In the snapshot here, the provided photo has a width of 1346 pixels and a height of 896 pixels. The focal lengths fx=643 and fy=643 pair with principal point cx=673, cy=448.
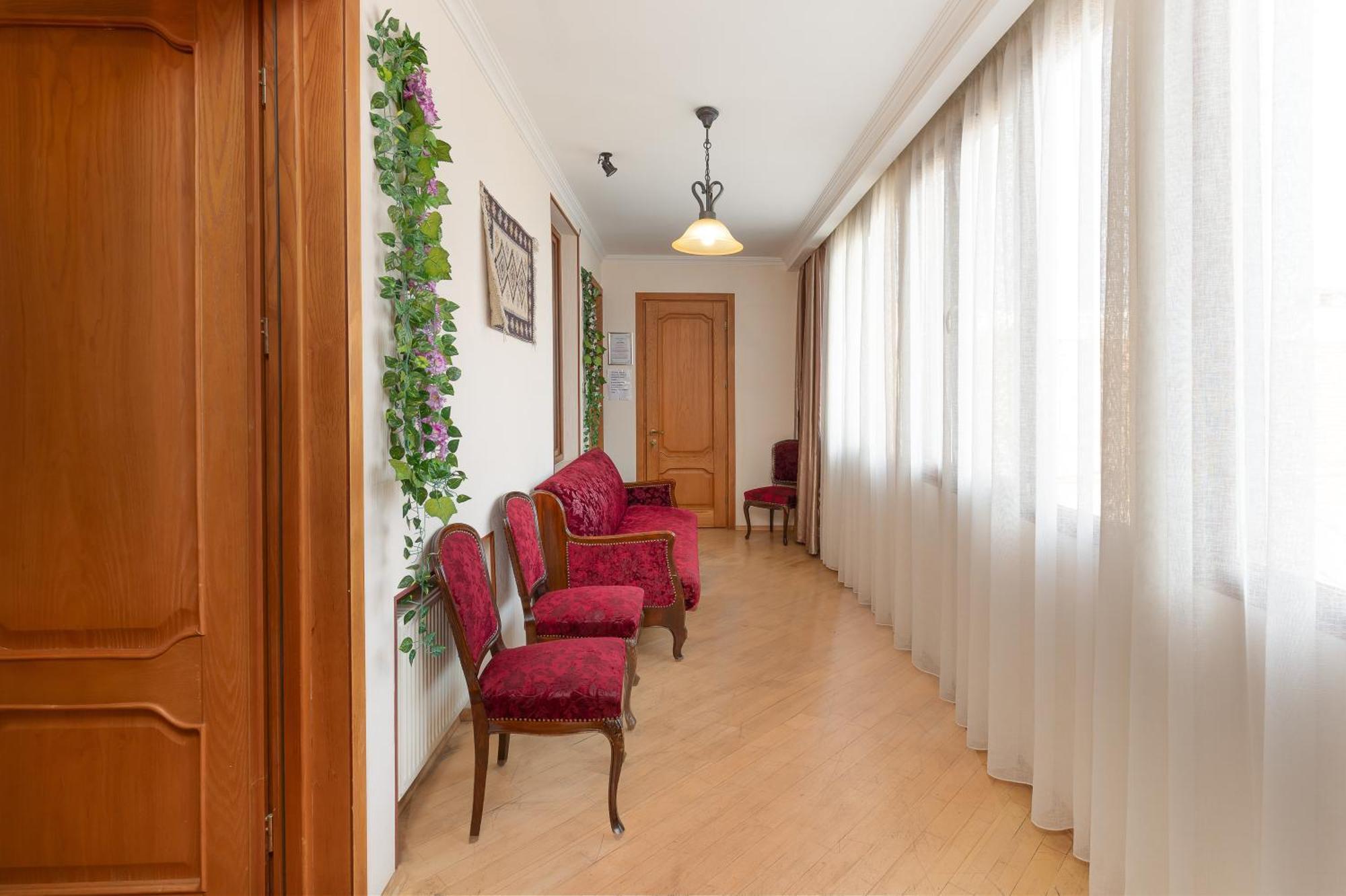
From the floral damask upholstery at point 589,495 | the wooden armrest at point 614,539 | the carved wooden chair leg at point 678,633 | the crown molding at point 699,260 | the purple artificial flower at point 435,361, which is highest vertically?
the crown molding at point 699,260

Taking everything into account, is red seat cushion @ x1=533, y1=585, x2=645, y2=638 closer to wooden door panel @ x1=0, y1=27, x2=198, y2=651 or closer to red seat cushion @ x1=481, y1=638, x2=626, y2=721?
red seat cushion @ x1=481, y1=638, x2=626, y2=721

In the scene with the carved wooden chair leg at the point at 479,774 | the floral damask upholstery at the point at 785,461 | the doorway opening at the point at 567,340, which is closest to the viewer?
the carved wooden chair leg at the point at 479,774

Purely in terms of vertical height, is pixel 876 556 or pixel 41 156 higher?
pixel 41 156

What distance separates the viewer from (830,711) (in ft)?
Answer: 9.14

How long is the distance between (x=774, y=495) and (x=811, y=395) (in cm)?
111

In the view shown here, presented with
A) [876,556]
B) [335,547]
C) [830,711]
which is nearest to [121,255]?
[335,547]

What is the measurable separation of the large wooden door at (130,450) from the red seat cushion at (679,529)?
6.97 ft

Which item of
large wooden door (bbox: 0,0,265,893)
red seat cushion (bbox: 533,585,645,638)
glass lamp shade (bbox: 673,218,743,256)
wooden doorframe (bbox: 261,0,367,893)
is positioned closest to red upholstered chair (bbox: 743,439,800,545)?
glass lamp shade (bbox: 673,218,743,256)

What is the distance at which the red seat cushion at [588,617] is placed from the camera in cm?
262

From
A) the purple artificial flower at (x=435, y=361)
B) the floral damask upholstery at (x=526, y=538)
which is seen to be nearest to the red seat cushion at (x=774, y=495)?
the floral damask upholstery at (x=526, y=538)

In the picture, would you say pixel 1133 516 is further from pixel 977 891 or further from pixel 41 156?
pixel 41 156

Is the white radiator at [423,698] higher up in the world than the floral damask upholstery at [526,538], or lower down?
lower down

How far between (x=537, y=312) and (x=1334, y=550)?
334 cm

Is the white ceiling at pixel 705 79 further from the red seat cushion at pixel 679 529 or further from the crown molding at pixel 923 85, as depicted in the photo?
the red seat cushion at pixel 679 529
